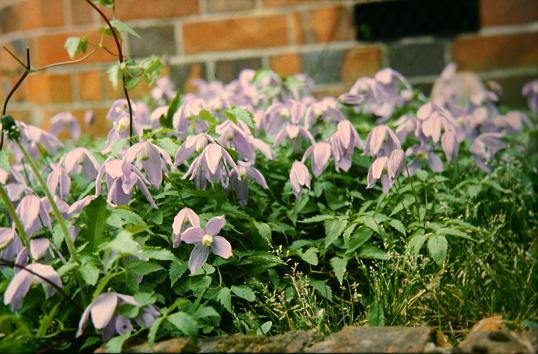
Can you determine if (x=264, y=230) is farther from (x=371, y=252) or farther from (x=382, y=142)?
(x=382, y=142)

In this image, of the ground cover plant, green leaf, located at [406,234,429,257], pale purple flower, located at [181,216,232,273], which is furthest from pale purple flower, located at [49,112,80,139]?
green leaf, located at [406,234,429,257]

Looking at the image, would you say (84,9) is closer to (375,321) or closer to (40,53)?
(40,53)

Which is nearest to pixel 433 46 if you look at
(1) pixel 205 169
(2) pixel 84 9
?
(2) pixel 84 9

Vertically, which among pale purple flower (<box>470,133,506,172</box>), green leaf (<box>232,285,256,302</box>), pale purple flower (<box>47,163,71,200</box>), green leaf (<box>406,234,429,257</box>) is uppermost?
pale purple flower (<box>47,163,71,200</box>)

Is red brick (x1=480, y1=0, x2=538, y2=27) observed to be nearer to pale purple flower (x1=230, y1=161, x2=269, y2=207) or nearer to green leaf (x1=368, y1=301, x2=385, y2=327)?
pale purple flower (x1=230, y1=161, x2=269, y2=207)

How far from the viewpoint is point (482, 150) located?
2.06m

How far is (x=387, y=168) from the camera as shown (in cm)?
169

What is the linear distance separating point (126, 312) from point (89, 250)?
0.20 meters

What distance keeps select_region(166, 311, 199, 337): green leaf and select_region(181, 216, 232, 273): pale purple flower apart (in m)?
0.18

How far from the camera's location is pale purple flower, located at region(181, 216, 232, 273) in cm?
148

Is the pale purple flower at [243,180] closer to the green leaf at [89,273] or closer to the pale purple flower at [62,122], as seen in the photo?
the green leaf at [89,273]

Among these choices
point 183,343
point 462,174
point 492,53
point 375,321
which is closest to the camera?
point 183,343

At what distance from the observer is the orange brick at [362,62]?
2.86 meters

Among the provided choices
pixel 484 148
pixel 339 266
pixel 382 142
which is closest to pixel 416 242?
pixel 339 266
